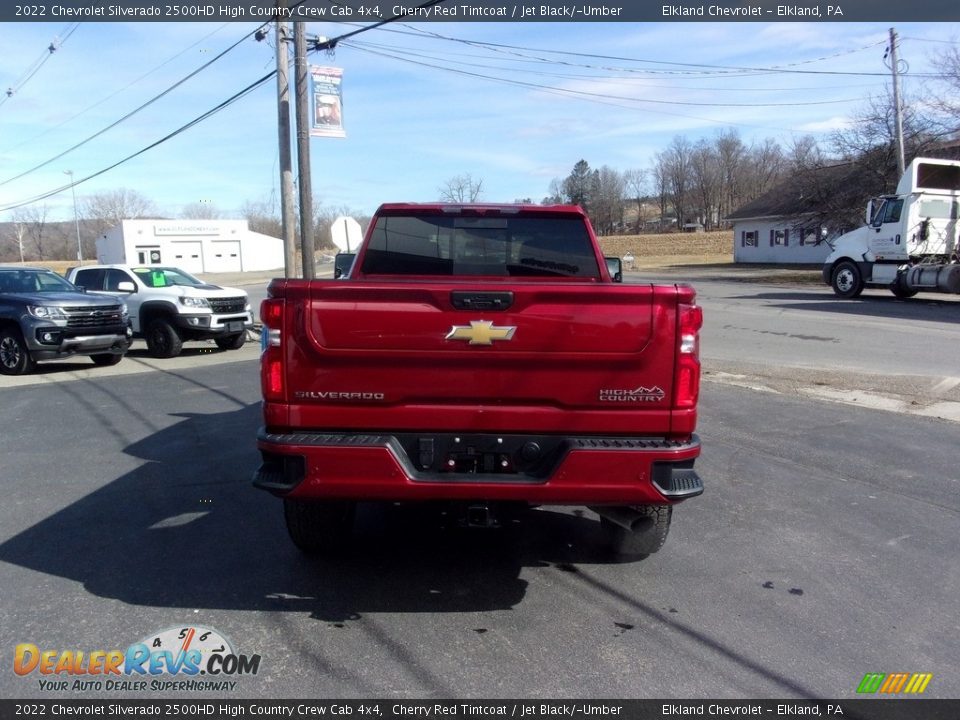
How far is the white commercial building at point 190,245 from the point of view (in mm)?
69125

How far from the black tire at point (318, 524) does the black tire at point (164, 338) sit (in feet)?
→ 36.9

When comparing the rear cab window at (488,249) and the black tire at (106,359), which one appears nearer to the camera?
the rear cab window at (488,249)

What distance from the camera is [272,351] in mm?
3627

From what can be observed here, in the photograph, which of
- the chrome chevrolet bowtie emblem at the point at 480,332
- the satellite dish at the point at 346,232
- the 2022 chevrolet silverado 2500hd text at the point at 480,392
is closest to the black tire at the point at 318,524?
the 2022 chevrolet silverado 2500hd text at the point at 480,392

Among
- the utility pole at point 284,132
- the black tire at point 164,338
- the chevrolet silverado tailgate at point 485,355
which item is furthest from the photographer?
the utility pole at point 284,132

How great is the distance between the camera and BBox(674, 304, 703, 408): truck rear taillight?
11.7ft

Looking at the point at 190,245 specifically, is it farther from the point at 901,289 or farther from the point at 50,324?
the point at 50,324

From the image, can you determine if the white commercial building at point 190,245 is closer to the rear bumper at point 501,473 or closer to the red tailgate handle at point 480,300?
the rear bumper at point 501,473

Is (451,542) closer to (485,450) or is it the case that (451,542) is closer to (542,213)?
(485,450)

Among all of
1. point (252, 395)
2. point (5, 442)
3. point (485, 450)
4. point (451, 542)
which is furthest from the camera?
point (252, 395)

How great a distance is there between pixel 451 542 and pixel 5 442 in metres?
5.39

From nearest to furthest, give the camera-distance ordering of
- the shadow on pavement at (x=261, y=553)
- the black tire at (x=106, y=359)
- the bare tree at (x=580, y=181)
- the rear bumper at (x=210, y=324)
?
the shadow on pavement at (x=261, y=553)
the black tire at (x=106, y=359)
the rear bumper at (x=210, y=324)
the bare tree at (x=580, y=181)

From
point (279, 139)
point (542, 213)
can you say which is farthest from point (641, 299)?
point (279, 139)

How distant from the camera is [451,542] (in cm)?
491
